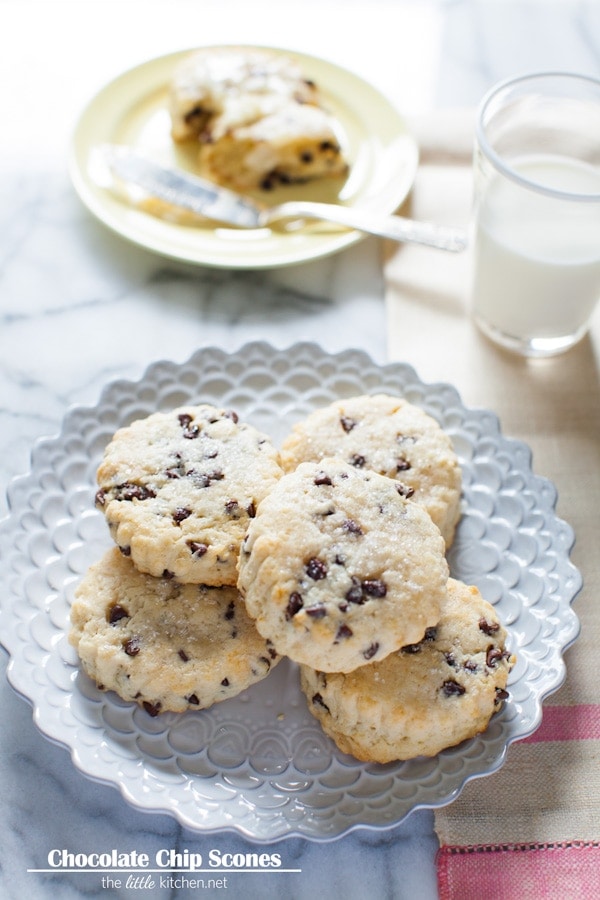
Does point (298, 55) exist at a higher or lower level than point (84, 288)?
higher

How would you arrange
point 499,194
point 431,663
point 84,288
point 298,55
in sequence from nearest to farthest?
1. point 431,663
2. point 499,194
3. point 84,288
4. point 298,55

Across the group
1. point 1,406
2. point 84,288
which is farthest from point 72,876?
point 84,288

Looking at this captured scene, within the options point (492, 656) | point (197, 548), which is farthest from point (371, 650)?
point (197, 548)

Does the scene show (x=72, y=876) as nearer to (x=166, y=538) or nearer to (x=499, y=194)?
(x=166, y=538)

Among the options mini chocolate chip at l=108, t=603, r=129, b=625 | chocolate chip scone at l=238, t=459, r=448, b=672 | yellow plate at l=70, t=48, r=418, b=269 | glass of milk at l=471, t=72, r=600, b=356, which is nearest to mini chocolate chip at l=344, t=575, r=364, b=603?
chocolate chip scone at l=238, t=459, r=448, b=672

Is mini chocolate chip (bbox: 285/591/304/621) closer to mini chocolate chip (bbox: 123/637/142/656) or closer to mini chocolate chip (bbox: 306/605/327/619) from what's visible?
mini chocolate chip (bbox: 306/605/327/619)

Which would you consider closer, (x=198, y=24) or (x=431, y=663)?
(x=431, y=663)

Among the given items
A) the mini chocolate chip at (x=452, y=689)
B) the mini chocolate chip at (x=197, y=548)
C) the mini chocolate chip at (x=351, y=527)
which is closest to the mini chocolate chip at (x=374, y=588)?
the mini chocolate chip at (x=351, y=527)
